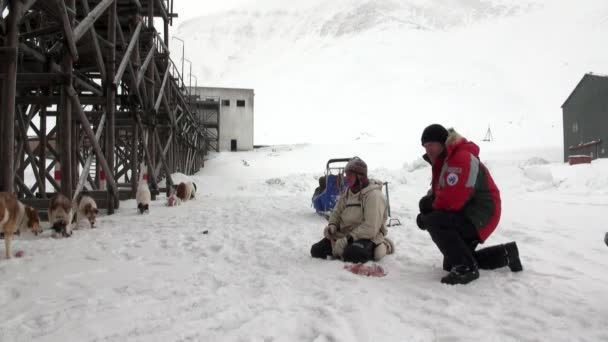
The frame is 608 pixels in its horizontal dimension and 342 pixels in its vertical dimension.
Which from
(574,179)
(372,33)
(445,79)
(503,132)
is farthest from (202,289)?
(372,33)

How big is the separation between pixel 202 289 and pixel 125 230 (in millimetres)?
3304

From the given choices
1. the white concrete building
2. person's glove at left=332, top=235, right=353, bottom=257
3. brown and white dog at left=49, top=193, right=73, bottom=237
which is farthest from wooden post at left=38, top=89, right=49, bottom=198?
the white concrete building

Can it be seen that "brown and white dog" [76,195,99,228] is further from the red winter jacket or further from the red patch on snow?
the red winter jacket

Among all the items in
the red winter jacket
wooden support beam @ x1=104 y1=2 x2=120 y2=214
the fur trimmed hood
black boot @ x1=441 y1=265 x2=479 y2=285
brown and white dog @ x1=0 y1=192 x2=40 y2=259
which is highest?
wooden support beam @ x1=104 y1=2 x2=120 y2=214

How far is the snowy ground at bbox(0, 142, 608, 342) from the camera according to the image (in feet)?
8.20

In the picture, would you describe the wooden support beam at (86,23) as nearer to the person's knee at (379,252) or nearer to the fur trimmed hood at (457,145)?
the person's knee at (379,252)

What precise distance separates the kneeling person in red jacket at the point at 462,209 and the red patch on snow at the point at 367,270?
1.89 ft

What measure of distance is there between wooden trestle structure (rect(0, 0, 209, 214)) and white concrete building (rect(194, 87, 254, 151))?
20.4m

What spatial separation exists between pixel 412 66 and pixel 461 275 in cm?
7617

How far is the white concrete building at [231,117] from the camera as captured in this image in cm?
3519

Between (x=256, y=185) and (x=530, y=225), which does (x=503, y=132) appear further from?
(x=530, y=225)

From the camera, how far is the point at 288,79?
77.7 metres

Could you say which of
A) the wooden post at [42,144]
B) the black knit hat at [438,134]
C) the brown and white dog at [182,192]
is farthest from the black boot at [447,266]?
the wooden post at [42,144]

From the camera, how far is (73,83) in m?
6.75
